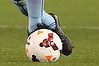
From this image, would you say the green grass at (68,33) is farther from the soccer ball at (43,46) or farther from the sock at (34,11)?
the sock at (34,11)

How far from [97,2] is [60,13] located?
3.40 metres

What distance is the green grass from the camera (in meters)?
5.64

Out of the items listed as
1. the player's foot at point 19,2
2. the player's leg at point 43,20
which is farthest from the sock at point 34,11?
the player's foot at point 19,2

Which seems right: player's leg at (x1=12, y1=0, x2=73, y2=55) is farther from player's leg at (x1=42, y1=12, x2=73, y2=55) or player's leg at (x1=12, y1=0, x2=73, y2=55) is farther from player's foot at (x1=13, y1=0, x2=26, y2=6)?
player's foot at (x1=13, y1=0, x2=26, y2=6)

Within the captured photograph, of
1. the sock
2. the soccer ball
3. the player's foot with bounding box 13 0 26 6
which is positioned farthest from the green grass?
the player's foot with bounding box 13 0 26 6

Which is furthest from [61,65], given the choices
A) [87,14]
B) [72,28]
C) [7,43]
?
[87,14]

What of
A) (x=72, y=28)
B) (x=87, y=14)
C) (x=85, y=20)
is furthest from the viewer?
(x=87, y=14)

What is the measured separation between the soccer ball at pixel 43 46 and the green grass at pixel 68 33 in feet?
0.30

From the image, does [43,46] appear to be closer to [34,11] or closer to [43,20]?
[34,11]

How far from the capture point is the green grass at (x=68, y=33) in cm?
564

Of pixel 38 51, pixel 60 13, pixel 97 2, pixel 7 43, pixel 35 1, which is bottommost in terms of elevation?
pixel 97 2

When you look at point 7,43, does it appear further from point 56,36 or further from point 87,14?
point 87,14

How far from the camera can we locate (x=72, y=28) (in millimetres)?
9898

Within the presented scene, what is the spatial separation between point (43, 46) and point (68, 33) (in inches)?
146
